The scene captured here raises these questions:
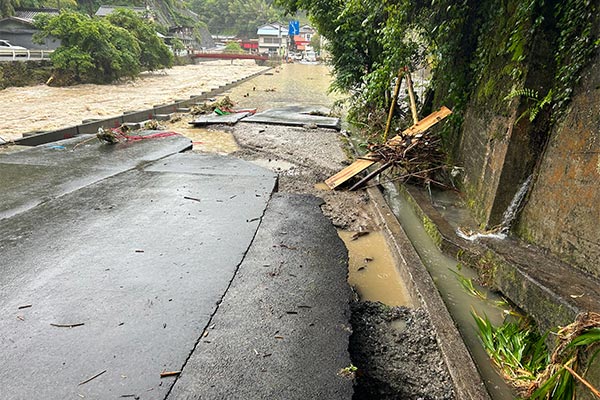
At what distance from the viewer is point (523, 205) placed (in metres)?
3.77

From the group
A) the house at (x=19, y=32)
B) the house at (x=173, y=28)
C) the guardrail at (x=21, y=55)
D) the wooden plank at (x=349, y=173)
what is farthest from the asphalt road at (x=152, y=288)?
the house at (x=173, y=28)

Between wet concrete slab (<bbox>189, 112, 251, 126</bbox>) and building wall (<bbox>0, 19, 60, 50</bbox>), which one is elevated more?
building wall (<bbox>0, 19, 60, 50</bbox>)

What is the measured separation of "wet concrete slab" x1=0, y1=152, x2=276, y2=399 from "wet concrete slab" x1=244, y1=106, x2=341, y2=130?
22.1 ft

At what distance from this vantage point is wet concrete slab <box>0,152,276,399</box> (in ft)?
6.64

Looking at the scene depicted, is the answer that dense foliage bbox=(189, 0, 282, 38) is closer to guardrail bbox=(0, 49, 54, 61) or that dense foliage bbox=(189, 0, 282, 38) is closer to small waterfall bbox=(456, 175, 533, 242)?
guardrail bbox=(0, 49, 54, 61)

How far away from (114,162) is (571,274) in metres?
6.24

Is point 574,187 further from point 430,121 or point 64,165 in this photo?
point 64,165

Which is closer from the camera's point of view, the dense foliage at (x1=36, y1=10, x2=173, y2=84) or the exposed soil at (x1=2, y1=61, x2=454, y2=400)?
the exposed soil at (x1=2, y1=61, x2=454, y2=400)

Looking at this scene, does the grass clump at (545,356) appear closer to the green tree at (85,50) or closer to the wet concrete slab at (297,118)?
the wet concrete slab at (297,118)

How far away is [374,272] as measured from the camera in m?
3.98

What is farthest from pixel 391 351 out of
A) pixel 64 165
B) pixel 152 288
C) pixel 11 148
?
pixel 11 148

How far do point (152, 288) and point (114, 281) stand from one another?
0.31m

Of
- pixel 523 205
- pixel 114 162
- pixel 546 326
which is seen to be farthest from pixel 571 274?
pixel 114 162

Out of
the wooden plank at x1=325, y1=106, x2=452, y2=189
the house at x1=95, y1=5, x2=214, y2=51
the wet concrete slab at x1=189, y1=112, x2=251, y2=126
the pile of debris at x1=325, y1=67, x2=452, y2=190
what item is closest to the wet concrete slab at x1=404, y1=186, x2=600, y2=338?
the pile of debris at x1=325, y1=67, x2=452, y2=190
